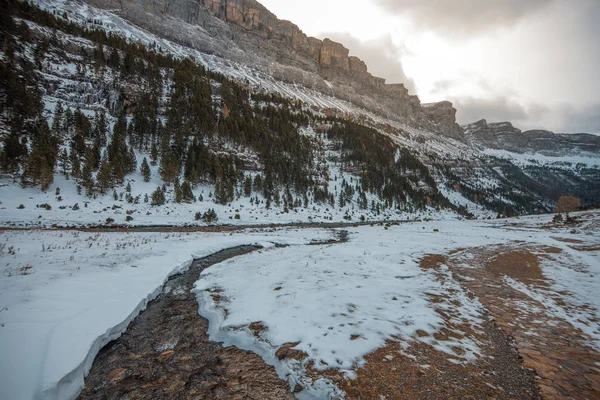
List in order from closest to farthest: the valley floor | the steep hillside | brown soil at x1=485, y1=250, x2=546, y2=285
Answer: the valley floor
brown soil at x1=485, y1=250, x2=546, y2=285
the steep hillside

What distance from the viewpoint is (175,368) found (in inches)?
181

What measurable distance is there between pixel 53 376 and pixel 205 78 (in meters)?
100

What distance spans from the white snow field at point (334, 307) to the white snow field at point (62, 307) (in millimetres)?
2100

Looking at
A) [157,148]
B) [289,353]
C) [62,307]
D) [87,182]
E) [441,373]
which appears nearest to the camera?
[441,373]

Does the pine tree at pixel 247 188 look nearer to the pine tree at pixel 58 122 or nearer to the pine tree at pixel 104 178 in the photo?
the pine tree at pixel 104 178

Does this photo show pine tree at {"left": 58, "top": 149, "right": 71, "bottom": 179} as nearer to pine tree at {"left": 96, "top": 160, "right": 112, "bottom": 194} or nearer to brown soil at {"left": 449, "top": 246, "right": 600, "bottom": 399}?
pine tree at {"left": 96, "top": 160, "right": 112, "bottom": 194}

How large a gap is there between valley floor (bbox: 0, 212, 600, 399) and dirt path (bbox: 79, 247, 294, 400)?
0.09 ft

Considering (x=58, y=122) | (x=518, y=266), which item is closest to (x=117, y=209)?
(x=58, y=122)

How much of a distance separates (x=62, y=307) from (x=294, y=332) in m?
5.33

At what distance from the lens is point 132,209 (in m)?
32.2

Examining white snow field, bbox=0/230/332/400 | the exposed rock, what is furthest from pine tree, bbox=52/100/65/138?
the exposed rock

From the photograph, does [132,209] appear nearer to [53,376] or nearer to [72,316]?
[72,316]

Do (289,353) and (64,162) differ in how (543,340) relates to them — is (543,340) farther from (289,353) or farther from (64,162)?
(64,162)

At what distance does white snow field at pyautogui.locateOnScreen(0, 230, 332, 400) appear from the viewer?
346 centimetres
